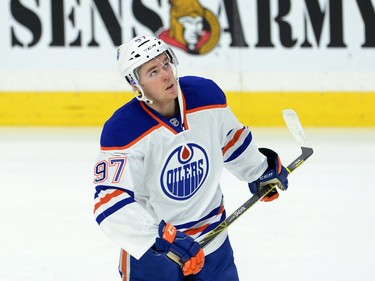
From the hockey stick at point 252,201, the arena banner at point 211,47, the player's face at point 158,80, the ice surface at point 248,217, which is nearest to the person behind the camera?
the player's face at point 158,80

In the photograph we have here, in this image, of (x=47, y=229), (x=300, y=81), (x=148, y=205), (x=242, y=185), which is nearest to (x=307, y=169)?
(x=242, y=185)

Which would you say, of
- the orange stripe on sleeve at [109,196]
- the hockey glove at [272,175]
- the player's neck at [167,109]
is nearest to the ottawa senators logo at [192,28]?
the hockey glove at [272,175]

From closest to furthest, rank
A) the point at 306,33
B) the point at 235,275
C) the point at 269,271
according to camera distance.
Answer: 1. the point at 235,275
2. the point at 269,271
3. the point at 306,33

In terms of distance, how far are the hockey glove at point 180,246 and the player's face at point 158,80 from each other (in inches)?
12.2

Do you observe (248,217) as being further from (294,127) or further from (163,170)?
(163,170)

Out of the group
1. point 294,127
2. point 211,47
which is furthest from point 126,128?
point 211,47

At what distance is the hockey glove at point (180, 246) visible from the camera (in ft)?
7.48

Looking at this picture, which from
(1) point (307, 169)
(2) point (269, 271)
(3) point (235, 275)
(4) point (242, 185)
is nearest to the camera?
(3) point (235, 275)

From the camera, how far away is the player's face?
2.38 m

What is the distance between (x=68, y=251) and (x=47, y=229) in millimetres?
328

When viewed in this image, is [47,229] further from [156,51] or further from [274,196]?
[156,51]

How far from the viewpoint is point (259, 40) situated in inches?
235

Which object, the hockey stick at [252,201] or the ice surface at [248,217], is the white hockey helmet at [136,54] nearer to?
the hockey stick at [252,201]

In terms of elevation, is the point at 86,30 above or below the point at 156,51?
below
